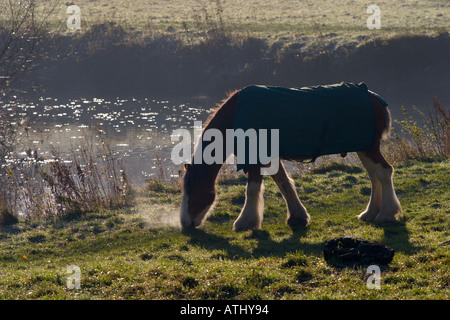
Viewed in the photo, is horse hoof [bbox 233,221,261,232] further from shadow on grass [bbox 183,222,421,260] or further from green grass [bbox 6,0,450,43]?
green grass [bbox 6,0,450,43]

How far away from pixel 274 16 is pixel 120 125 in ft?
61.6

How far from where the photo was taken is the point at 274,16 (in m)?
38.9

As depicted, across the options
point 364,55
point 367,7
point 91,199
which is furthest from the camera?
point 367,7

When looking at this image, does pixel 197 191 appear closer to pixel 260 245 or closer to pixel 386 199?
pixel 260 245

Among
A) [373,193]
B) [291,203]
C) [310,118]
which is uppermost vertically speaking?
[310,118]

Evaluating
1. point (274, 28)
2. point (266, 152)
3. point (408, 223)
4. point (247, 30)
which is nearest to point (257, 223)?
point (266, 152)

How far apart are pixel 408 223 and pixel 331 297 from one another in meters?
3.43

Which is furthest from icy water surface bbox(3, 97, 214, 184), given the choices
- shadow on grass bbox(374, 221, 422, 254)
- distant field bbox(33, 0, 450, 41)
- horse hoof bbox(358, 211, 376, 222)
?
shadow on grass bbox(374, 221, 422, 254)

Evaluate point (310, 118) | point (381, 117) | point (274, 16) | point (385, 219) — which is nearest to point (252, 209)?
point (310, 118)

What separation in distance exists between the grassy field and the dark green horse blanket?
1231 mm

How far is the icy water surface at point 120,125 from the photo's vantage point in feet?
62.4

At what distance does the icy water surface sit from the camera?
19.0 metres

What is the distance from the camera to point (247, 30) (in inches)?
1240
